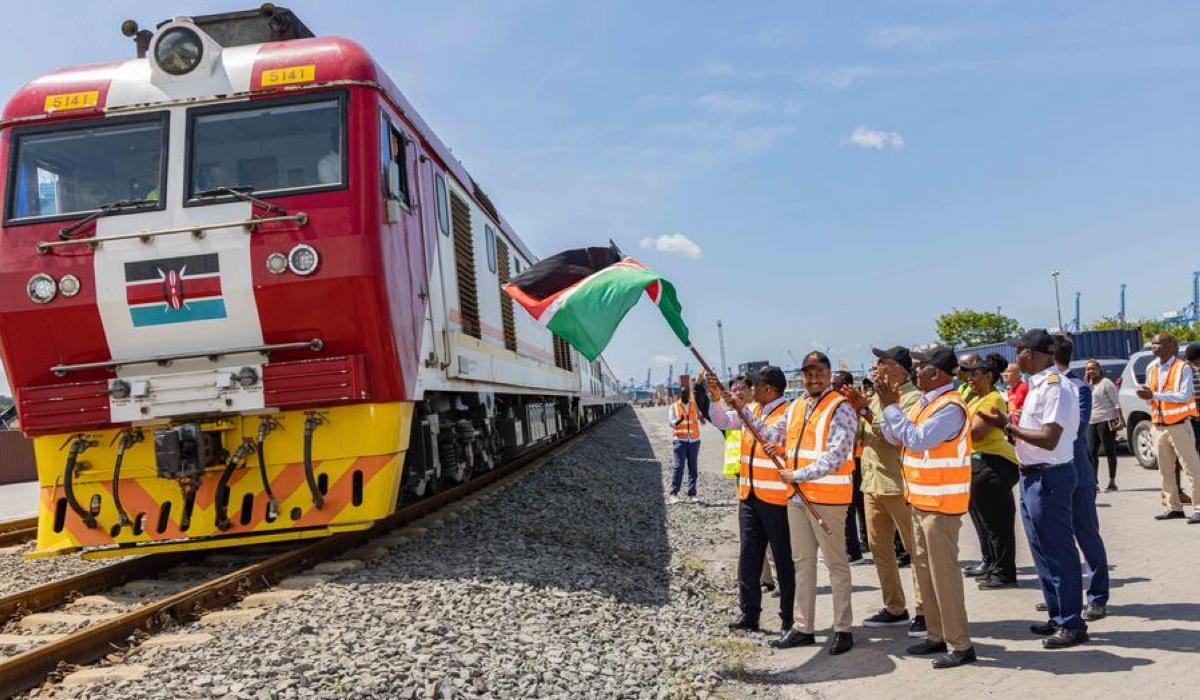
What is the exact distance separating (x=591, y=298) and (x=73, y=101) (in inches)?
167

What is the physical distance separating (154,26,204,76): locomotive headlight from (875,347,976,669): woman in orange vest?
5586 mm

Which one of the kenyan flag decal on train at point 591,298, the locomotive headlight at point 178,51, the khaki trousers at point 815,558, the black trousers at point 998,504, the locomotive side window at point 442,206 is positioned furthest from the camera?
the locomotive side window at point 442,206

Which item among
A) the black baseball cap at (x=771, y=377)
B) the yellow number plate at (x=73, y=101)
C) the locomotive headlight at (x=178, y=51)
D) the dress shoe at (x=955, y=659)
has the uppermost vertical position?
the locomotive headlight at (x=178, y=51)

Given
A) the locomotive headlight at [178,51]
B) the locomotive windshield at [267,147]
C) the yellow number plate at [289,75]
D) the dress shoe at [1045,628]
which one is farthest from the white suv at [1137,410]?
the locomotive headlight at [178,51]

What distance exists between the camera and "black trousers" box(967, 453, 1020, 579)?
689cm

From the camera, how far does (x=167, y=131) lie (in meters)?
7.01

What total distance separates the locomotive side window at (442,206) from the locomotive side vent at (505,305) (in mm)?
2610

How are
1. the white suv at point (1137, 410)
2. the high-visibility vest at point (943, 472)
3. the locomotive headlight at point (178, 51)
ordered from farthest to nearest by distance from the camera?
1. the white suv at point (1137, 410)
2. the locomotive headlight at point (178, 51)
3. the high-visibility vest at point (943, 472)

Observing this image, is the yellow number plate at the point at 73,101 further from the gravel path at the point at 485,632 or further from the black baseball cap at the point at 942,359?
the black baseball cap at the point at 942,359

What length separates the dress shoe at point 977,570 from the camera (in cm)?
713

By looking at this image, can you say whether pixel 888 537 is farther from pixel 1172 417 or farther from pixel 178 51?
pixel 178 51

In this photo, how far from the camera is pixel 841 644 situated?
18.1 feet

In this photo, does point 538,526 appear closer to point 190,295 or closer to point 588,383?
point 190,295

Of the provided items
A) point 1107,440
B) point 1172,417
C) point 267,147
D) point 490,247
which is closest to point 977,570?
point 1172,417
